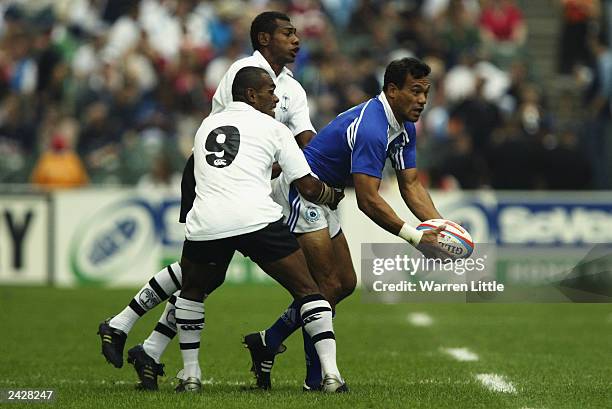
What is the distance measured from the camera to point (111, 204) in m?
19.1

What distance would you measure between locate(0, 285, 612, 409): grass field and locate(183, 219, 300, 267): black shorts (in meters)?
0.90

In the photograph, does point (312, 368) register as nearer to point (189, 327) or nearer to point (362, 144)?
point (189, 327)

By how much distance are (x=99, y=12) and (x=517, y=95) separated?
8.13 metres

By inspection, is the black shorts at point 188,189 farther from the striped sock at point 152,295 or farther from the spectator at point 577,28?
the spectator at point 577,28

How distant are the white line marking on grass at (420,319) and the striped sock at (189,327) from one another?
19.5 feet

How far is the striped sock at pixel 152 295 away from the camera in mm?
9133

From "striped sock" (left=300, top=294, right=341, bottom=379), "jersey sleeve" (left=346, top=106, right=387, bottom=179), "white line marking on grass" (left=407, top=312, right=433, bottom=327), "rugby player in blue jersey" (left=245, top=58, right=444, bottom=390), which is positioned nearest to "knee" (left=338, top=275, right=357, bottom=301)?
"rugby player in blue jersey" (left=245, top=58, right=444, bottom=390)

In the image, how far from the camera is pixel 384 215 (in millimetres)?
8477

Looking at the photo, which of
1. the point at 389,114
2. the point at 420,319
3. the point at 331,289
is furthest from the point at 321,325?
the point at 420,319

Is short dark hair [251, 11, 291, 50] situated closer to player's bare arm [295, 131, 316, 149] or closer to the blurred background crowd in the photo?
player's bare arm [295, 131, 316, 149]

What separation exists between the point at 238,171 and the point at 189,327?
1145 millimetres

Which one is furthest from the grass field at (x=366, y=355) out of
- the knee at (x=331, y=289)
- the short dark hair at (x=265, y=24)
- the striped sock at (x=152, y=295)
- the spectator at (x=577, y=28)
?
the spectator at (x=577, y=28)

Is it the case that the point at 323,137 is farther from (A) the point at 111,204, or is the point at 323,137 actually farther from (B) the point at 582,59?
(B) the point at 582,59

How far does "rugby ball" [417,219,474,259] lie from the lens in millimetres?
8578
